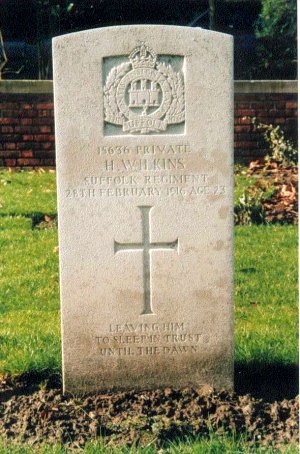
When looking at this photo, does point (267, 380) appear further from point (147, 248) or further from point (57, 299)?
point (57, 299)

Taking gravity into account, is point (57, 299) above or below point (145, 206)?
below

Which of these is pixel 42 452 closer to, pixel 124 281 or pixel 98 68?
pixel 124 281

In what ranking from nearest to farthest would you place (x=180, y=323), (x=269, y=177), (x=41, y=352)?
(x=180, y=323)
(x=41, y=352)
(x=269, y=177)

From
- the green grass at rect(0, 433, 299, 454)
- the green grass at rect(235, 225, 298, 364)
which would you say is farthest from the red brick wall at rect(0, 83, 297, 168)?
the green grass at rect(0, 433, 299, 454)

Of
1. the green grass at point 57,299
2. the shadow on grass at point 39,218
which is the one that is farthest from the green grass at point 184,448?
the shadow on grass at point 39,218

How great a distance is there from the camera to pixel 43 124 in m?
10.5

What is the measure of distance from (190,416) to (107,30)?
1.84 metres

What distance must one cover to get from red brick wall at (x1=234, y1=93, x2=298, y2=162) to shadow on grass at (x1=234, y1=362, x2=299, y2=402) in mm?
6403

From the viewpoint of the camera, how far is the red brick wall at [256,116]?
10.5m

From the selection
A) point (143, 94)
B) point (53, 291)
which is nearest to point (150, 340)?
point (143, 94)

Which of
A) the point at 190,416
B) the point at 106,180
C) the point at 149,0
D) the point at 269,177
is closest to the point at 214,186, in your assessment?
the point at 106,180

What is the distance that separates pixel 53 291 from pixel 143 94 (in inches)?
84.6

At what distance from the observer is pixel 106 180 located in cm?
387

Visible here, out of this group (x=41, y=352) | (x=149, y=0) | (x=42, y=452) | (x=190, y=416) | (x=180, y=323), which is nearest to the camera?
(x=42, y=452)
